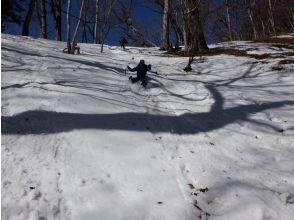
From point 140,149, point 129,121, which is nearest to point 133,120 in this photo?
point 129,121

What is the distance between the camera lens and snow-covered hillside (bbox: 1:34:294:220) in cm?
409

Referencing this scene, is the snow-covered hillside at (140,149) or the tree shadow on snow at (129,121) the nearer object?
the snow-covered hillside at (140,149)

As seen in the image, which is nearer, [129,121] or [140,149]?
[140,149]

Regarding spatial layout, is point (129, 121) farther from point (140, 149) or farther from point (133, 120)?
point (140, 149)

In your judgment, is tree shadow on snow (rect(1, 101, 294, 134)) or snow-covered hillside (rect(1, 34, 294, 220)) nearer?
snow-covered hillside (rect(1, 34, 294, 220))

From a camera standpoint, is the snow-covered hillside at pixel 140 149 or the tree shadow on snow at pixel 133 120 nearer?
the snow-covered hillside at pixel 140 149

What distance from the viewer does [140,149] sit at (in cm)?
541

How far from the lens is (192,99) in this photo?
27.9ft

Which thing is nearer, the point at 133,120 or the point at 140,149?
the point at 140,149

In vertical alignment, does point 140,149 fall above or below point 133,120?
below

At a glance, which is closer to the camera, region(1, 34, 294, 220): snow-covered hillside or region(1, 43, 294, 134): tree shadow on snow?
region(1, 34, 294, 220): snow-covered hillside

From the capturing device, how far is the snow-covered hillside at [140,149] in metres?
4.09

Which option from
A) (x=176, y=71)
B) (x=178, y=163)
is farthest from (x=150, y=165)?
(x=176, y=71)

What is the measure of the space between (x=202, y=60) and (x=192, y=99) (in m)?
6.04
